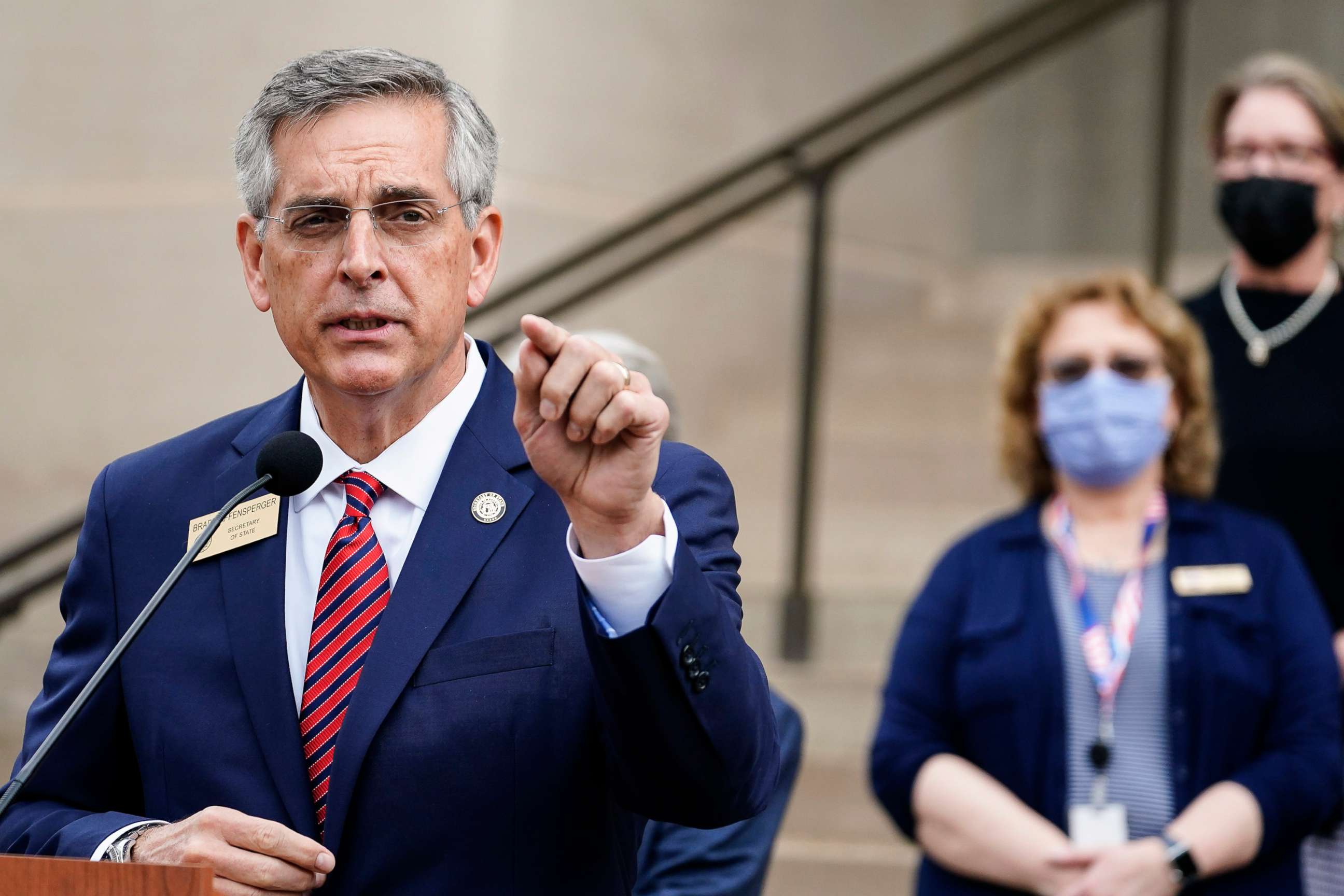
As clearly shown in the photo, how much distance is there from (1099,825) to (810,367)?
2177mm

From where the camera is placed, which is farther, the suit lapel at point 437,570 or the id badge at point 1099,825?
the id badge at point 1099,825

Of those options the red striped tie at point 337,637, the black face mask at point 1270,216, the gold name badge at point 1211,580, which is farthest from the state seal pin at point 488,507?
the black face mask at point 1270,216

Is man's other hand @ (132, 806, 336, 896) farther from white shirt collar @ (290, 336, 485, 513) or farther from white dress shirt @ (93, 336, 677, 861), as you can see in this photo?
white shirt collar @ (290, 336, 485, 513)

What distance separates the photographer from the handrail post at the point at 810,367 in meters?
4.80

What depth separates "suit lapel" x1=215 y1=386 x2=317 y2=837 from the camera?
1.78 metres

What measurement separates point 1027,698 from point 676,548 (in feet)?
5.29

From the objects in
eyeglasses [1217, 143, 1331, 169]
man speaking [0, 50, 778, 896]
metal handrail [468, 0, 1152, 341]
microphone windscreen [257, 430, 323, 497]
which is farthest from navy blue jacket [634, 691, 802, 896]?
metal handrail [468, 0, 1152, 341]

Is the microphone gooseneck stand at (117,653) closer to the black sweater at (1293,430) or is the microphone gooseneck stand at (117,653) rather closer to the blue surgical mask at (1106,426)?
the blue surgical mask at (1106,426)

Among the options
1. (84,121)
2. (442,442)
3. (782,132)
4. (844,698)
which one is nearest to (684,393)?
(782,132)

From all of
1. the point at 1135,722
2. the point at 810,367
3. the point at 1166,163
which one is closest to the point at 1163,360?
the point at 1135,722

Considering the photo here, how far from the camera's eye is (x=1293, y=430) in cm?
337

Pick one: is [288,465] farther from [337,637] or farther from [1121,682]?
[1121,682]

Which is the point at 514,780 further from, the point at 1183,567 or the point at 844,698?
the point at 844,698

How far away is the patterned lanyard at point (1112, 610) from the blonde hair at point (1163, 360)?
112mm
